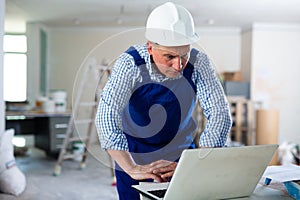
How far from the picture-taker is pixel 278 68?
677 centimetres

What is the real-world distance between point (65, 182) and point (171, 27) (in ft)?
12.4

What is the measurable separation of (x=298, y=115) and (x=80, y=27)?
435 cm

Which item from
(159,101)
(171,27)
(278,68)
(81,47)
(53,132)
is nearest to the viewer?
(171,27)

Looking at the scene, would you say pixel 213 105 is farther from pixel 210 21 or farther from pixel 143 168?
pixel 210 21

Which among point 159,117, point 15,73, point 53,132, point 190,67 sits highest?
point 15,73

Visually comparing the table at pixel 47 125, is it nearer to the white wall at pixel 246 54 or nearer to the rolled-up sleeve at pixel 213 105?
the white wall at pixel 246 54

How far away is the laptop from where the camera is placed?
3.32 feet

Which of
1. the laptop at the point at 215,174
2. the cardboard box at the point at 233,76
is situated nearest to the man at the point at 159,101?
the laptop at the point at 215,174

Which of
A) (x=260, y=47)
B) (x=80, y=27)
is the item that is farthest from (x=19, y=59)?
(x=260, y=47)

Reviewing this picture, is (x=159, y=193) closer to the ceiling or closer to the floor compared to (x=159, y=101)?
closer to the floor

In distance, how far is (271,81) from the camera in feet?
22.1

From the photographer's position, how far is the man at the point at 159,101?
1.06 metres

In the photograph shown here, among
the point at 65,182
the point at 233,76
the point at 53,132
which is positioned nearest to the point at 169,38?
the point at 65,182

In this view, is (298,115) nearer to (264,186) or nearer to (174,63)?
(264,186)
